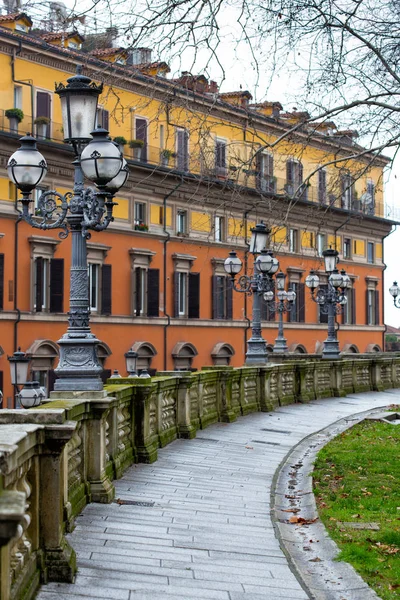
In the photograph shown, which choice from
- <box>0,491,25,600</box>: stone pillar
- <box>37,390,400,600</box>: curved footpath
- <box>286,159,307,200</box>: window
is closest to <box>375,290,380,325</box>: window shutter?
<box>286,159,307,200</box>: window

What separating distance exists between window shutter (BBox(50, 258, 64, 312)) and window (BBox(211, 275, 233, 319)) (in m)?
10.8

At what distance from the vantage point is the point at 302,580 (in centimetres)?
771

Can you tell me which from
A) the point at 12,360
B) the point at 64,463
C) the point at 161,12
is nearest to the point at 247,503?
the point at 64,463

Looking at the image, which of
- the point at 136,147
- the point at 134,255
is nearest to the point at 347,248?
the point at 134,255

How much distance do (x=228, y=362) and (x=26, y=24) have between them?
18926mm

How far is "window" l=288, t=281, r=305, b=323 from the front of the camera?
5484cm

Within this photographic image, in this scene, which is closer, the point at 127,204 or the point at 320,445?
the point at 320,445

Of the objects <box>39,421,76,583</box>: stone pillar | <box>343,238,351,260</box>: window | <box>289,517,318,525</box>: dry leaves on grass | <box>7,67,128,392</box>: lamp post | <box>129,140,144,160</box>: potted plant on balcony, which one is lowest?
<box>289,517,318,525</box>: dry leaves on grass

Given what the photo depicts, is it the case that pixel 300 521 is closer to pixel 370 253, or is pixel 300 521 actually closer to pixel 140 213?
pixel 140 213

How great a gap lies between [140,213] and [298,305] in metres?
13.9

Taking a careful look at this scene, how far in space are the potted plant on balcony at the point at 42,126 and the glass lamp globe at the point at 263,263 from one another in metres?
17.7

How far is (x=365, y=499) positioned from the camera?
11.4 m

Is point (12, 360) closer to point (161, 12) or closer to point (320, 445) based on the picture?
point (320, 445)

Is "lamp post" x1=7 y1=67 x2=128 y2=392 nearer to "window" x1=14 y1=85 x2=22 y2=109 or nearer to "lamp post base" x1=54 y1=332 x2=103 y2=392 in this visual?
"lamp post base" x1=54 y1=332 x2=103 y2=392
